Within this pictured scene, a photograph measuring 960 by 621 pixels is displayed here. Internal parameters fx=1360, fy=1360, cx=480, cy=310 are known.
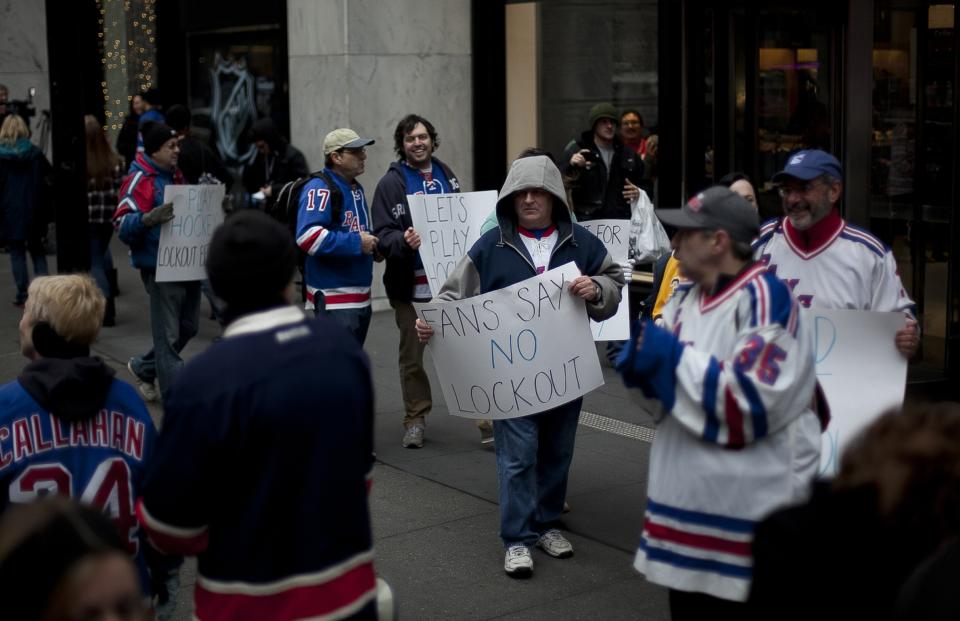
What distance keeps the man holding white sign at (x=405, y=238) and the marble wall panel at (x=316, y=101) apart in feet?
15.1

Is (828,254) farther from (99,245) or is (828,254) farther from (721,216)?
(99,245)

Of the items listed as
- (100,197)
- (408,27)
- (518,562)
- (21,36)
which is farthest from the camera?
(21,36)

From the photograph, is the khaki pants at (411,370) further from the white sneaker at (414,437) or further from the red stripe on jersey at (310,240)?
the red stripe on jersey at (310,240)

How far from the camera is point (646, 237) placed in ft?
30.8

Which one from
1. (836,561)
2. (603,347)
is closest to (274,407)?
(836,561)

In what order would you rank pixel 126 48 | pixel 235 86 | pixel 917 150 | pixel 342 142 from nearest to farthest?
pixel 342 142 → pixel 917 150 → pixel 235 86 → pixel 126 48

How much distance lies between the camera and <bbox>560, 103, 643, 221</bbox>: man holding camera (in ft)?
32.4

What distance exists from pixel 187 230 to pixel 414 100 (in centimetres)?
426

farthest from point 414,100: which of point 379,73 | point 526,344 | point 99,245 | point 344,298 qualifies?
point 526,344

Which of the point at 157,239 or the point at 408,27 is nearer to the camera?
the point at 157,239

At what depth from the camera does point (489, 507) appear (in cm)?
691

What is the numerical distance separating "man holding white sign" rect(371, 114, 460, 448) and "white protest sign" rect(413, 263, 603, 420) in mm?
1779

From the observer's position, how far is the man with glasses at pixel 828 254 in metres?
5.12

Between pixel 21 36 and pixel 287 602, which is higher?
pixel 21 36
